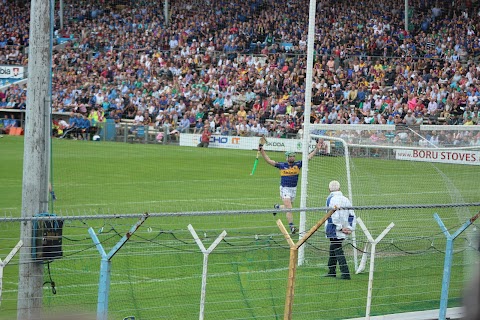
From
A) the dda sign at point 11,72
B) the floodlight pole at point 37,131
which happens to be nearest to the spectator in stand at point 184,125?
the dda sign at point 11,72

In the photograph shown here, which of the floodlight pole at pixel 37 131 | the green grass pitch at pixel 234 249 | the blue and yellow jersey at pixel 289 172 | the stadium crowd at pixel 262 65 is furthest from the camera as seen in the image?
the stadium crowd at pixel 262 65

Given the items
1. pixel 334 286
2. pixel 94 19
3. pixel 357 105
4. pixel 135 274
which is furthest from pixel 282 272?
pixel 94 19

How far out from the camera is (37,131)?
829 cm

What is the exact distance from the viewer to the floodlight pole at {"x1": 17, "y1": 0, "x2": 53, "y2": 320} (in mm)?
8219

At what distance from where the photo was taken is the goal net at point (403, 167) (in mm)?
14258

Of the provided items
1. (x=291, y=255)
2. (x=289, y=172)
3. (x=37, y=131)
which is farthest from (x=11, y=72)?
(x=291, y=255)

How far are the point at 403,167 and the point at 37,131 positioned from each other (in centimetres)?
859

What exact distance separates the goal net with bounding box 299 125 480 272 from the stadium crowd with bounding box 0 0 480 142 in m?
18.0

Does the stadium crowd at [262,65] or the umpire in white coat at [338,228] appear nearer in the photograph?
the umpire in white coat at [338,228]

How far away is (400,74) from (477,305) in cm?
3799

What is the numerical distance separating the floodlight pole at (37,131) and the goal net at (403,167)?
6270mm

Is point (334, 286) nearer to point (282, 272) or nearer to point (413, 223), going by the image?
point (282, 272)

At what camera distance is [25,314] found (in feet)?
26.0

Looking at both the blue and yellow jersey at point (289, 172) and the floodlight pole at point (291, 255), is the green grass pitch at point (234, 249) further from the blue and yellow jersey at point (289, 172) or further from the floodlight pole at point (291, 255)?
the blue and yellow jersey at point (289, 172)
